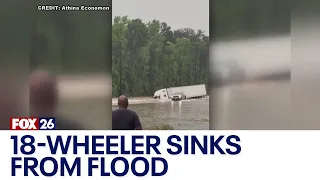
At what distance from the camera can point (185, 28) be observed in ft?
11.4

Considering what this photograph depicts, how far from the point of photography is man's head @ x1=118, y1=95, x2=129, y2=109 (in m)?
3.47

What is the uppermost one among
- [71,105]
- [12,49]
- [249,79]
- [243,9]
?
[243,9]

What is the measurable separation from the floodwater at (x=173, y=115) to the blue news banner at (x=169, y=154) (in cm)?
7

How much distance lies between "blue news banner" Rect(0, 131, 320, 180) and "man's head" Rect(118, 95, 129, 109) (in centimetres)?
24

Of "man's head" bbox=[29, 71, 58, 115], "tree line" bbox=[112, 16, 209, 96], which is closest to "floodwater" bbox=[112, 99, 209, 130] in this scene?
"tree line" bbox=[112, 16, 209, 96]

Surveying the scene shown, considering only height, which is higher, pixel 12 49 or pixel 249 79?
pixel 12 49

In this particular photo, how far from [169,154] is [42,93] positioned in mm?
1211

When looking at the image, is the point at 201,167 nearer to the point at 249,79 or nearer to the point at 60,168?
the point at 249,79

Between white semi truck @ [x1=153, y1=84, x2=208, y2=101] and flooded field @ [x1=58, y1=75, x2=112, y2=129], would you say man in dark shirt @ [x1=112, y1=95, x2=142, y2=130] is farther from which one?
white semi truck @ [x1=153, y1=84, x2=208, y2=101]

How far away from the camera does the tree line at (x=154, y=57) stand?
345 cm

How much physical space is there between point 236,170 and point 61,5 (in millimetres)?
2070

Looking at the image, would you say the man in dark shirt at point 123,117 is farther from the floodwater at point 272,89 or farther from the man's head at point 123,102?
the floodwater at point 272,89

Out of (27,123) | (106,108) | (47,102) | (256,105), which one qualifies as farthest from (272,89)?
(27,123)

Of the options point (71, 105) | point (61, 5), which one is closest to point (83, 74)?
point (71, 105)
